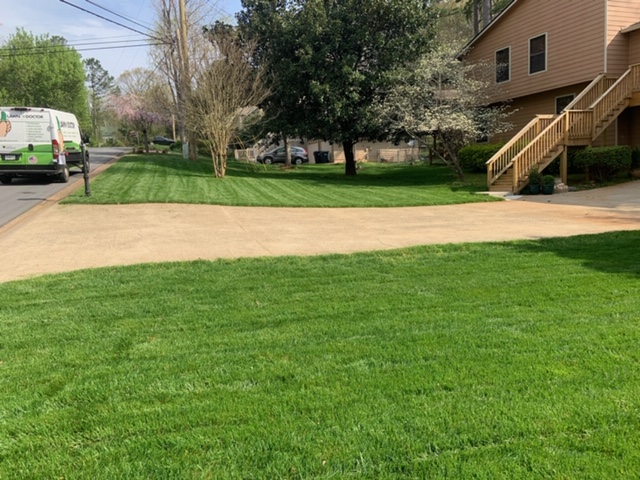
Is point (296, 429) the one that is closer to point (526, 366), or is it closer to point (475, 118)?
point (526, 366)

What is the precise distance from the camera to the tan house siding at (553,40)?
18.4 m

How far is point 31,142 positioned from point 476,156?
16751 mm

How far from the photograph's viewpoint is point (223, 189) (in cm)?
1627

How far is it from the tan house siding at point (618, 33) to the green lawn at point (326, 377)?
15.2m

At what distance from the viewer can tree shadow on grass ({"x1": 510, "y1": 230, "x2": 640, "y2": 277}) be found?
611 centimetres

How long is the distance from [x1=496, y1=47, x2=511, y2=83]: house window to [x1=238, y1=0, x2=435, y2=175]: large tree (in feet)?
12.2

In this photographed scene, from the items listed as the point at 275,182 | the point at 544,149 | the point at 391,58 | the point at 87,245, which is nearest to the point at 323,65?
the point at 391,58

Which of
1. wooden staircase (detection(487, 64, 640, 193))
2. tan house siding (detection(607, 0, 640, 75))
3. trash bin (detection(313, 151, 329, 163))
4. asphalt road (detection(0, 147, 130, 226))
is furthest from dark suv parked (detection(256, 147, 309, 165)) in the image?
tan house siding (detection(607, 0, 640, 75))

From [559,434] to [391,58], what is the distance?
65.9 ft

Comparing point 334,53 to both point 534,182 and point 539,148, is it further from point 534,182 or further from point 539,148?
point 534,182

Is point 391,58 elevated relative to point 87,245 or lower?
elevated

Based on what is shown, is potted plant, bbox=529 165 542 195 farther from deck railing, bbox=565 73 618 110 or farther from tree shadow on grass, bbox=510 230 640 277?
tree shadow on grass, bbox=510 230 640 277

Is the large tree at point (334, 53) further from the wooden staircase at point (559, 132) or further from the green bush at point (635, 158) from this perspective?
the green bush at point (635, 158)

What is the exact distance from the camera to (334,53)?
2130 centimetres
